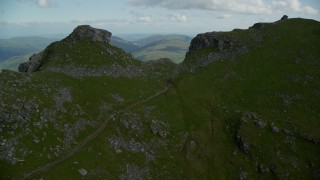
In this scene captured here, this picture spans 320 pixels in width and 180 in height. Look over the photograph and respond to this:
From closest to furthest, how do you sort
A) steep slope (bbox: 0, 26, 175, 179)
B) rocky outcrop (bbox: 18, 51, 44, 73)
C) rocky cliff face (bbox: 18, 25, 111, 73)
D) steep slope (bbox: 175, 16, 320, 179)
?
1. steep slope (bbox: 0, 26, 175, 179)
2. steep slope (bbox: 175, 16, 320, 179)
3. rocky outcrop (bbox: 18, 51, 44, 73)
4. rocky cliff face (bbox: 18, 25, 111, 73)

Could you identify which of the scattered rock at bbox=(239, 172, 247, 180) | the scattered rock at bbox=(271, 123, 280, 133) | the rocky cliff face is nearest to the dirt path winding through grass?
the scattered rock at bbox=(239, 172, 247, 180)

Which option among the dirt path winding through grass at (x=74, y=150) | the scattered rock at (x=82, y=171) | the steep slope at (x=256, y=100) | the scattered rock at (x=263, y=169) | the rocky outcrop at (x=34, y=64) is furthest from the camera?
the rocky outcrop at (x=34, y=64)

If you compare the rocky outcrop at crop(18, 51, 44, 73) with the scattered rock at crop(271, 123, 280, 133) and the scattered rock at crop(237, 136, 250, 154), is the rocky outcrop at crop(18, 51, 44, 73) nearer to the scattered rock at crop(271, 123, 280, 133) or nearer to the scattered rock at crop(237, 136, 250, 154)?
the scattered rock at crop(237, 136, 250, 154)

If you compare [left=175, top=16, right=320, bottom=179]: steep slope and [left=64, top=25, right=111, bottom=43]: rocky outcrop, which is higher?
[left=64, top=25, right=111, bottom=43]: rocky outcrop

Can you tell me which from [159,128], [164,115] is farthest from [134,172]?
[164,115]

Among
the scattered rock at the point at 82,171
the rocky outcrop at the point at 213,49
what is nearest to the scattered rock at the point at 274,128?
the rocky outcrop at the point at 213,49

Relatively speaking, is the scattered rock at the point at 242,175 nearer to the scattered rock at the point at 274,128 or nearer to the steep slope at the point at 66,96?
the scattered rock at the point at 274,128

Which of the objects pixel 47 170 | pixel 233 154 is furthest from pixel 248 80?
pixel 47 170
